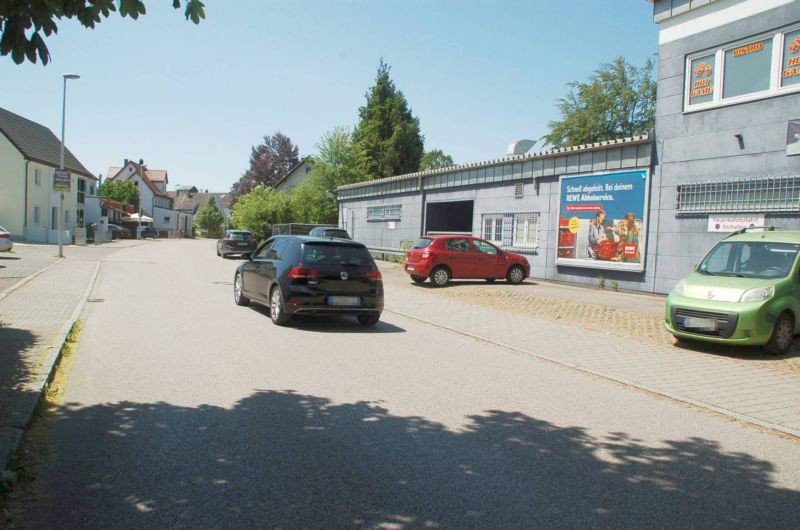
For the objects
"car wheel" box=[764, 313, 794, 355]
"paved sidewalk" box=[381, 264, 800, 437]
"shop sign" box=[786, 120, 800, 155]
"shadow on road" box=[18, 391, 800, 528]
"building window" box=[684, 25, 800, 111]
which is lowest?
"shadow on road" box=[18, 391, 800, 528]

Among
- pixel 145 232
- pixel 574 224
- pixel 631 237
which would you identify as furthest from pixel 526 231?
pixel 145 232

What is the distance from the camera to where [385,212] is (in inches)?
1251

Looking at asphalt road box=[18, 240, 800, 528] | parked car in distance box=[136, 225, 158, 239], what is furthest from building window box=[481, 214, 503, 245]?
parked car in distance box=[136, 225, 158, 239]

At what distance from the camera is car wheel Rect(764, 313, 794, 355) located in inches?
352

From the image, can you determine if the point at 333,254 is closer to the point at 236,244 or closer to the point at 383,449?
the point at 383,449

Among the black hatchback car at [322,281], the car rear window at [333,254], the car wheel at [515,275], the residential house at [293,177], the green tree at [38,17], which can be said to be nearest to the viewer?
the green tree at [38,17]

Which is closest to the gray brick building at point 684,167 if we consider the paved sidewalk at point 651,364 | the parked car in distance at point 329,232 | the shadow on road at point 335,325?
the paved sidewalk at point 651,364

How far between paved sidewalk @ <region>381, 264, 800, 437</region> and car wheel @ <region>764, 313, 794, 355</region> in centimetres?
73

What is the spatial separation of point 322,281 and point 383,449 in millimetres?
5953

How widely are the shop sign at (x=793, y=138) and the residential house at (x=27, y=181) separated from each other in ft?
139

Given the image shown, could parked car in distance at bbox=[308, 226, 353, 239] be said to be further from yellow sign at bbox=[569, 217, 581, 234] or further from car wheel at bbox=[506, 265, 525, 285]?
yellow sign at bbox=[569, 217, 581, 234]

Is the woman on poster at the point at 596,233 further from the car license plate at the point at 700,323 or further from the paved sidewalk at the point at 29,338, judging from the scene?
the paved sidewalk at the point at 29,338

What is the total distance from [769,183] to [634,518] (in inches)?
487

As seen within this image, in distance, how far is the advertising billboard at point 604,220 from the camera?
16.6 m
